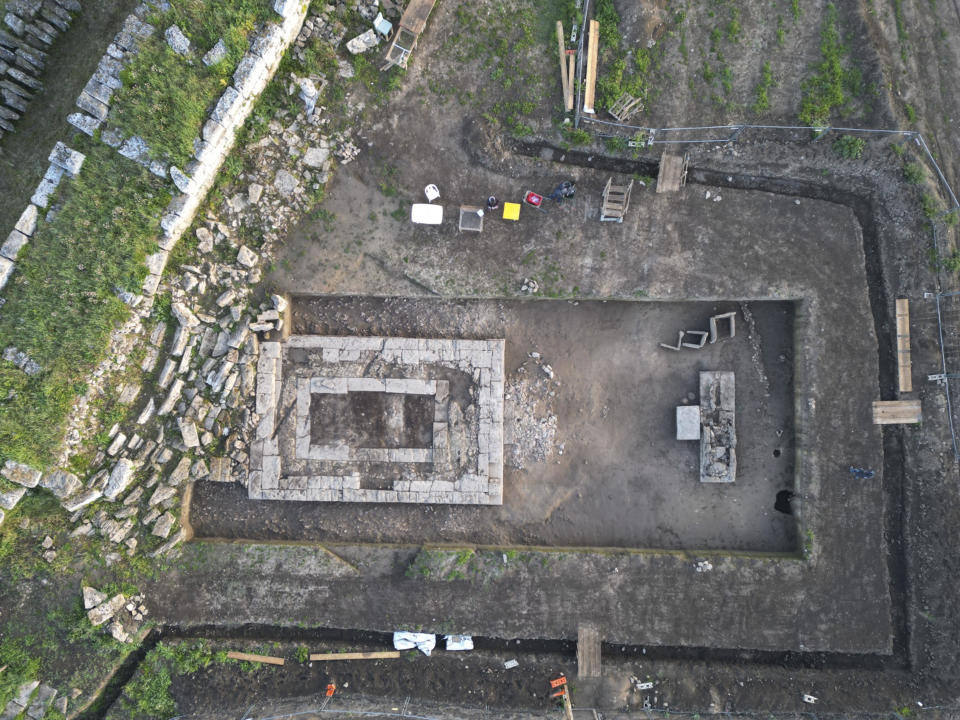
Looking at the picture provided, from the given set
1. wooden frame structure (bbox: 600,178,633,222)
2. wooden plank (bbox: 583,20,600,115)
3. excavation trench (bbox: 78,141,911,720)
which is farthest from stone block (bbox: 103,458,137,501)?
Result: wooden plank (bbox: 583,20,600,115)

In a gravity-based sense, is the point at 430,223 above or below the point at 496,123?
below

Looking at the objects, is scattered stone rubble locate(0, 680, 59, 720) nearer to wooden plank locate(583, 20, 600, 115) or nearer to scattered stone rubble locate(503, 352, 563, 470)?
scattered stone rubble locate(503, 352, 563, 470)

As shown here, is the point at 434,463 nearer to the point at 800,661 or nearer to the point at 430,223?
the point at 430,223

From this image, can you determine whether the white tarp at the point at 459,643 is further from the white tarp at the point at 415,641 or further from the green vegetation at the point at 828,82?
the green vegetation at the point at 828,82

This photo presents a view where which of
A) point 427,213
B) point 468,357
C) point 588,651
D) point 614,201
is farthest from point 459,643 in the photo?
point 614,201

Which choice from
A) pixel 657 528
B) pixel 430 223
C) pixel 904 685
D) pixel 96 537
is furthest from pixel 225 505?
pixel 904 685

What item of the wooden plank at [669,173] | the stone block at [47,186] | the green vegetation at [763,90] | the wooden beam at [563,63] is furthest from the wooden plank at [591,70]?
the stone block at [47,186]
